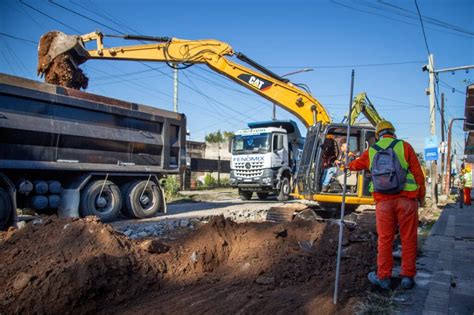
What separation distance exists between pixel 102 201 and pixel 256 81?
213 inches

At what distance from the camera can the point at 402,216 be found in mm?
3883

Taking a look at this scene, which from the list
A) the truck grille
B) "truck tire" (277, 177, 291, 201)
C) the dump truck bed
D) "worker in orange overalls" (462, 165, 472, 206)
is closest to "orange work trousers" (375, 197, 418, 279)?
the dump truck bed

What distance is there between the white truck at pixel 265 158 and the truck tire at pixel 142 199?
5692 mm

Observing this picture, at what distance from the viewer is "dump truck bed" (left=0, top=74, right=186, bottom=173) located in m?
7.49

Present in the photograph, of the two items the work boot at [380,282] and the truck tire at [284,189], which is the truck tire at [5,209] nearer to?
the work boot at [380,282]

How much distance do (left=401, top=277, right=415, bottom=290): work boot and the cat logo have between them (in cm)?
823

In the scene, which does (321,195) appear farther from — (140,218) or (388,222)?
(140,218)

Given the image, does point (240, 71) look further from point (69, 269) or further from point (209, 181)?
point (209, 181)

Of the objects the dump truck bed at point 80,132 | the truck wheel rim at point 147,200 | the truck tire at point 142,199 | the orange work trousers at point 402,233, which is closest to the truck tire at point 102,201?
the truck tire at point 142,199

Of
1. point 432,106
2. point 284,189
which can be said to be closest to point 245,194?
point 284,189

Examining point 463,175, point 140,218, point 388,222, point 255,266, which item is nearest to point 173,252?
point 255,266

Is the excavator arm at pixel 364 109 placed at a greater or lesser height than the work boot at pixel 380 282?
greater

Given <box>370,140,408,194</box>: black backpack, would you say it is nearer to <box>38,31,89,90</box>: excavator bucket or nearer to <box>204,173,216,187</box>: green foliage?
<box>38,31,89,90</box>: excavator bucket

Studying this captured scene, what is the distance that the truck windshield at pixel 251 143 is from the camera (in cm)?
1549
